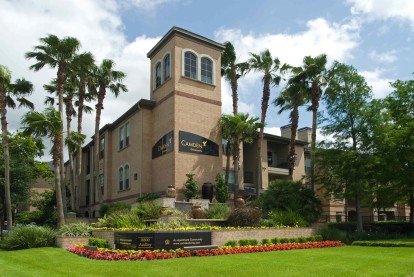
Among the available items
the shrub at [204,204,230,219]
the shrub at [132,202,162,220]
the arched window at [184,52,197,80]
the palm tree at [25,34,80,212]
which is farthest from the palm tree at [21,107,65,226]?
the arched window at [184,52,197,80]

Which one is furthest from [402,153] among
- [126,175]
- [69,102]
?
[69,102]

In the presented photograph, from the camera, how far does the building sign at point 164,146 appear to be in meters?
28.7

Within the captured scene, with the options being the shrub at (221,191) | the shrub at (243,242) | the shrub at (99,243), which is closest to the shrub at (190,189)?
the shrub at (221,191)

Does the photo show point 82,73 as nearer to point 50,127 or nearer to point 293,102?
point 50,127

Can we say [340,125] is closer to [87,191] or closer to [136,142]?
[136,142]

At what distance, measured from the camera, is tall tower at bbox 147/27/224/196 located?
2864 centimetres

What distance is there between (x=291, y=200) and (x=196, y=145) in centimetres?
792

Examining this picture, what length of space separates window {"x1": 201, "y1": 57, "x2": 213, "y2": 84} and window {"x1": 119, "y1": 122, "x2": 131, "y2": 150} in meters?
8.06

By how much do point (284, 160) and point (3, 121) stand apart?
2430 centimetres

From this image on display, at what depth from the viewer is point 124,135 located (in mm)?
Result: 35656

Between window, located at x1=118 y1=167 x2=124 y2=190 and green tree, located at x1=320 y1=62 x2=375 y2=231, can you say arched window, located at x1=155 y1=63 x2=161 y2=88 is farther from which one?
green tree, located at x1=320 y1=62 x2=375 y2=231

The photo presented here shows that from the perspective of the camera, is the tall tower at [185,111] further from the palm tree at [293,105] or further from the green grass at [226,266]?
the green grass at [226,266]

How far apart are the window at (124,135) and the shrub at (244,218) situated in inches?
643

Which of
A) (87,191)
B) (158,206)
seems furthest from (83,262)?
(87,191)
